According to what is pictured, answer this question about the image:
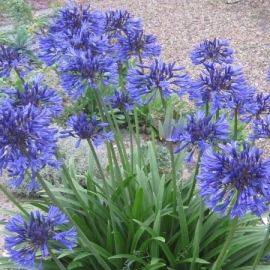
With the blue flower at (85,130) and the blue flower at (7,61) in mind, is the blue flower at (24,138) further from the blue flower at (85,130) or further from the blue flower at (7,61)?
the blue flower at (7,61)

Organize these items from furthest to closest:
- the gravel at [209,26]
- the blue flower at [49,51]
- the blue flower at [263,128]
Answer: the gravel at [209,26], the blue flower at [49,51], the blue flower at [263,128]

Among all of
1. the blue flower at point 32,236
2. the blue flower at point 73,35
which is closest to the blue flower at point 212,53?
the blue flower at point 73,35

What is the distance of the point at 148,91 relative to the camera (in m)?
2.63

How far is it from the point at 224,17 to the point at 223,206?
8287 millimetres

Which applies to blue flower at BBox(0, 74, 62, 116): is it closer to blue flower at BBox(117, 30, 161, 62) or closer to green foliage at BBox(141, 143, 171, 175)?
blue flower at BBox(117, 30, 161, 62)

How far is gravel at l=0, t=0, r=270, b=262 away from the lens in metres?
7.96

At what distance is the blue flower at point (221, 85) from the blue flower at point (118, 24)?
0.76 meters

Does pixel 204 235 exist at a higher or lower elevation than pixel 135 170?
lower

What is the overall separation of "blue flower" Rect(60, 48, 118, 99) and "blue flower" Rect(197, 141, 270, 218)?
31.2 inches

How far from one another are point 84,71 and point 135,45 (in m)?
0.69

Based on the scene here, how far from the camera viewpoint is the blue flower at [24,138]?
198 centimetres

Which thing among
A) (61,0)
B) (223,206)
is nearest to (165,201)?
(223,206)

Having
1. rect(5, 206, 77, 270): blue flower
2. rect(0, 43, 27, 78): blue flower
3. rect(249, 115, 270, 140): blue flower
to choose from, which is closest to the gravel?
rect(249, 115, 270, 140): blue flower

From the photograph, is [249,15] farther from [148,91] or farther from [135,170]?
[148,91]
